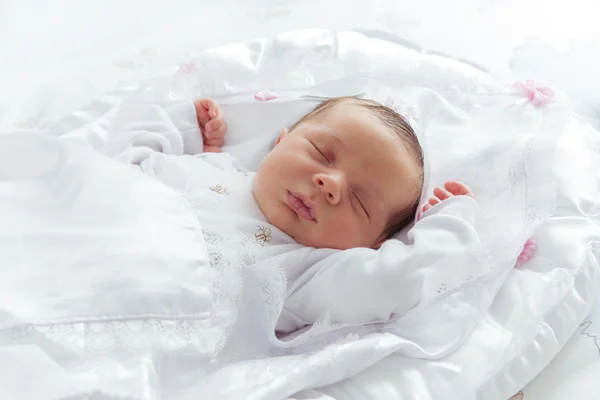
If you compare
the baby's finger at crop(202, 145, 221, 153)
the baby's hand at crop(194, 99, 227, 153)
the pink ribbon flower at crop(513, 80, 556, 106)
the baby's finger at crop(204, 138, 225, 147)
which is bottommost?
the baby's finger at crop(202, 145, 221, 153)

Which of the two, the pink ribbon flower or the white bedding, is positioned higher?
the pink ribbon flower

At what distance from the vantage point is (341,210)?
129cm

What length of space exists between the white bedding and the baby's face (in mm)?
208

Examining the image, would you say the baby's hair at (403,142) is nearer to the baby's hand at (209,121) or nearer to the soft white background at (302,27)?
the baby's hand at (209,121)

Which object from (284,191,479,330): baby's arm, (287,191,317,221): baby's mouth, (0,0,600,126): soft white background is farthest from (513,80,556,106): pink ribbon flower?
(287,191,317,221): baby's mouth

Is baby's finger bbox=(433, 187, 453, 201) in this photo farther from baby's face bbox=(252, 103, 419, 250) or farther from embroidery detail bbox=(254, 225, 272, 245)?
embroidery detail bbox=(254, 225, 272, 245)

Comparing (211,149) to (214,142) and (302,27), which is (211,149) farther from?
(302,27)

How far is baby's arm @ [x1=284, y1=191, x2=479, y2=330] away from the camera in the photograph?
3.94ft

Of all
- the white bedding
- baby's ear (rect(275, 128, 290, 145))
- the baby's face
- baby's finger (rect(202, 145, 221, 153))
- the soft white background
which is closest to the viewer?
the white bedding

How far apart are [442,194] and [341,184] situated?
0.73 feet

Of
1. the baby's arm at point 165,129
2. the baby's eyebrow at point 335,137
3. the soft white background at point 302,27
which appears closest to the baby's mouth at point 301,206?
the baby's eyebrow at point 335,137

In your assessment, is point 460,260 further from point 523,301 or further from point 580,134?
point 580,134

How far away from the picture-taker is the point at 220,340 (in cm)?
113

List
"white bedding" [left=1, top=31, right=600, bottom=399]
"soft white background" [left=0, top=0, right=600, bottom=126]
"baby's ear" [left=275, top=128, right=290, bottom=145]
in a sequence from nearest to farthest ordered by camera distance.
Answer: "white bedding" [left=1, top=31, right=600, bottom=399]
"baby's ear" [left=275, top=128, right=290, bottom=145]
"soft white background" [left=0, top=0, right=600, bottom=126]
